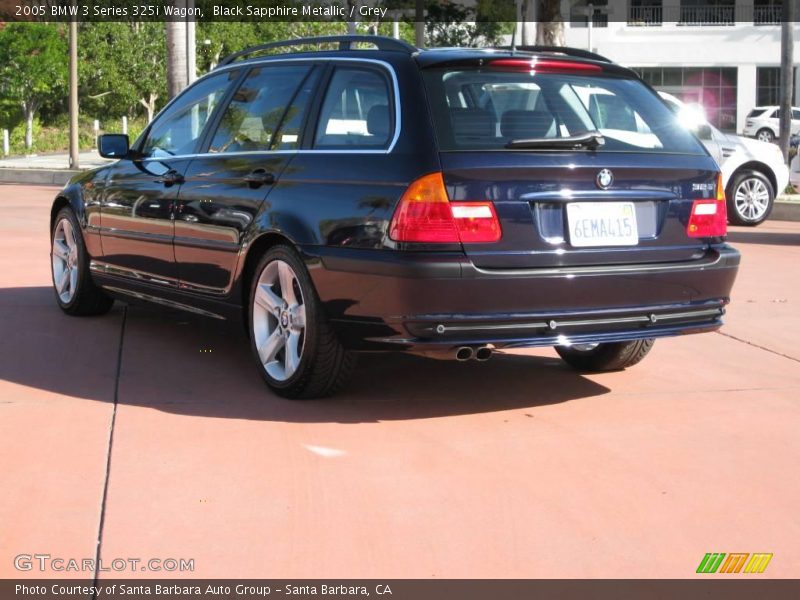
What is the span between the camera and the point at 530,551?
422cm

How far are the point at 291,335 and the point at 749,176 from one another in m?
11.8

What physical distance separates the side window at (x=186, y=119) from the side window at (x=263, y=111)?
0.26 meters

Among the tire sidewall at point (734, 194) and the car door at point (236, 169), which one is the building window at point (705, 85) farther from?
the car door at point (236, 169)

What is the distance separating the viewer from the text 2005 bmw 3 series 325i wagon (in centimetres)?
556

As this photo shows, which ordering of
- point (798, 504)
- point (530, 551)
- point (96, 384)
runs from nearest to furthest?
point (530, 551) → point (798, 504) → point (96, 384)

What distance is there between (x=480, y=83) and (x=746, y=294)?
195 inches

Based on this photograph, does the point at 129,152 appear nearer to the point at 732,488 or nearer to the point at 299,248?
the point at 299,248

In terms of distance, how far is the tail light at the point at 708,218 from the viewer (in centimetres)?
613

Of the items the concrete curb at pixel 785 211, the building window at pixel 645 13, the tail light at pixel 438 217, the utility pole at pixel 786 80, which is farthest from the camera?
the building window at pixel 645 13

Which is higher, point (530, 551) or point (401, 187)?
point (401, 187)

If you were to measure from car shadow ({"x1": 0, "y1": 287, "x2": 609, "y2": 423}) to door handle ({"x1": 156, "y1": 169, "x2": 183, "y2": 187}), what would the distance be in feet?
2.33

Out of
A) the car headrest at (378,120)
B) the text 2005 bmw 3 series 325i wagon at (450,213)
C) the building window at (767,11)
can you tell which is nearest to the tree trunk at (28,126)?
the building window at (767,11)

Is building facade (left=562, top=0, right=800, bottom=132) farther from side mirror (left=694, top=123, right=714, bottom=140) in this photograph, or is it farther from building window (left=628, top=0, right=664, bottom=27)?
side mirror (left=694, top=123, right=714, bottom=140)

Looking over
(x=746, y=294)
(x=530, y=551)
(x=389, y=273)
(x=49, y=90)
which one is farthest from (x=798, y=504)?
(x=49, y=90)
